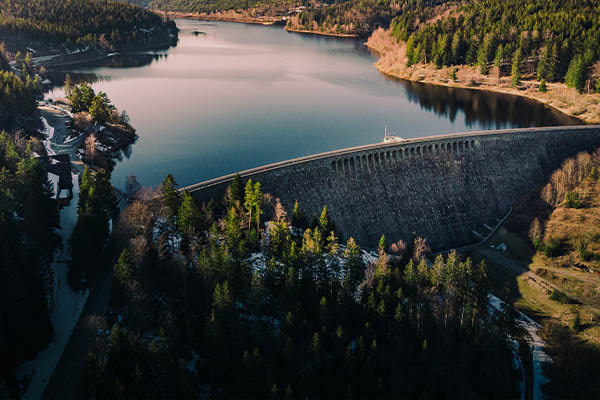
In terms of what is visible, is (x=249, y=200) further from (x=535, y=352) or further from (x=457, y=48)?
(x=457, y=48)

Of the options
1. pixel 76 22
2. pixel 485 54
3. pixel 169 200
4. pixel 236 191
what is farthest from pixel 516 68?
pixel 76 22

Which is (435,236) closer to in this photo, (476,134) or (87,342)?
(476,134)

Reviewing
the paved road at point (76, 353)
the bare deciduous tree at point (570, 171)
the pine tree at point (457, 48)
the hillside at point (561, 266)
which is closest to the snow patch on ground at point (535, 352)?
the hillside at point (561, 266)

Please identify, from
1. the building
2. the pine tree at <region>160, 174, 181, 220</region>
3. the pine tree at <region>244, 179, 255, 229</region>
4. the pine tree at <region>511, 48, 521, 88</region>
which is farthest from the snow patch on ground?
the pine tree at <region>511, 48, 521, 88</region>

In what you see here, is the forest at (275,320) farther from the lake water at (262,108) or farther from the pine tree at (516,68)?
the pine tree at (516,68)

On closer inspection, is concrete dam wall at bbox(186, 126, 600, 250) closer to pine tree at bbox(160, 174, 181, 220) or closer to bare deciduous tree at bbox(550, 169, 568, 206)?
bare deciduous tree at bbox(550, 169, 568, 206)
